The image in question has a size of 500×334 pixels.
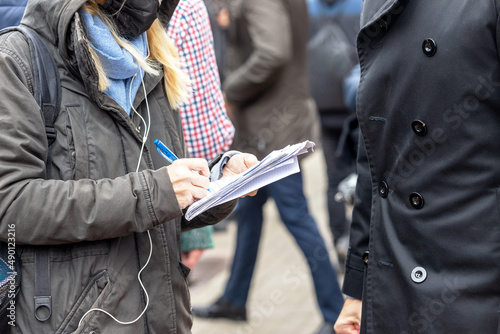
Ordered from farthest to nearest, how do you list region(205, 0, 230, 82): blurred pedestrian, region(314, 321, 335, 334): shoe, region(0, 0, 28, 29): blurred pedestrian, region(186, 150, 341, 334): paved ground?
region(205, 0, 230, 82): blurred pedestrian
region(186, 150, 341, 334): paved ground
region(314, 321, 335, 334): shoe
region(0, 0, 28, 29): blurred pedestrian

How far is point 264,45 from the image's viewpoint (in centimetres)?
443

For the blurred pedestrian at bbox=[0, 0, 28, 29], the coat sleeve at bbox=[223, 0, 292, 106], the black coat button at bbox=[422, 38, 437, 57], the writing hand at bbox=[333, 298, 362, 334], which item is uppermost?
the black coat button at bbox=[422, 38, 437, 57]

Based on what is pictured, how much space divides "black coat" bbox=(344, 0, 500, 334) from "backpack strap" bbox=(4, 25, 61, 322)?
86 cm

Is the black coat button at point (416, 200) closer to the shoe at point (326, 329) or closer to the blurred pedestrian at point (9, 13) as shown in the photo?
Answer: the blurred pedestrian at point (9, 13)

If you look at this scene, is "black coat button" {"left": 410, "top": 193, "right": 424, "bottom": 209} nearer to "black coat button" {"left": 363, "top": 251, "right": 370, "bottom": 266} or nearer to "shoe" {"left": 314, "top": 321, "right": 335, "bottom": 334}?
"black coat button" {"left": 363, "top": 251, "right": 370, "bottom": 266}

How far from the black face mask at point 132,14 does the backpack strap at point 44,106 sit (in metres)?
0.26

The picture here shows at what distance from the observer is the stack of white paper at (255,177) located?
6.23 ft

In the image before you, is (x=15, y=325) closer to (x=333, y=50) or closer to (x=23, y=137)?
(x=23, y=137)

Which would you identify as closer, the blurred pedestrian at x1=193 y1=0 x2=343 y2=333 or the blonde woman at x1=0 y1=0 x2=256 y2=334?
the blonde woman at x1=0 y1=0 x2=256 y2=334

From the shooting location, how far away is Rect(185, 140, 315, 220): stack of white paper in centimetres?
190

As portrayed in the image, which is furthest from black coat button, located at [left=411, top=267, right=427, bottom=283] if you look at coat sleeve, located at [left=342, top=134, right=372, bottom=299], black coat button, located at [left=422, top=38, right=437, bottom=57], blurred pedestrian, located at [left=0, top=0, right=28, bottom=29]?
blurred pedestrian, located at [left=0, top=0, right=28, bottom=29]

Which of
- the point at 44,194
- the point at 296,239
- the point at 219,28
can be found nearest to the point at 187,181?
the point at 44,194

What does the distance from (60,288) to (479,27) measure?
125 cm

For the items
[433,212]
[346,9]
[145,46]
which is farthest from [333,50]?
[433,212]
